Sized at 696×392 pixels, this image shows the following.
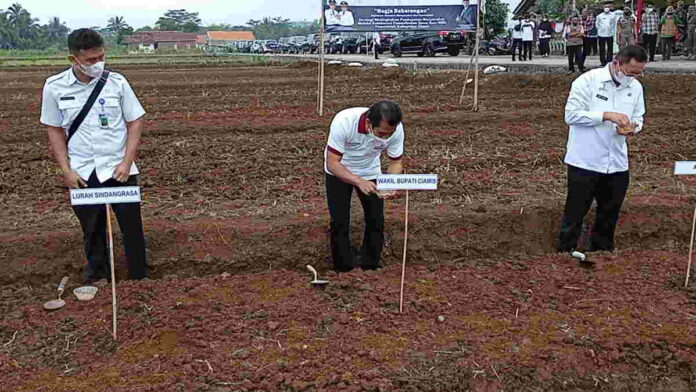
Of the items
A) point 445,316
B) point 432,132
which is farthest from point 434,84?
point 445,316

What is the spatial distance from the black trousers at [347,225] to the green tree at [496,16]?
35833mm

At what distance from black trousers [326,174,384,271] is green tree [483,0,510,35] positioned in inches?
1411

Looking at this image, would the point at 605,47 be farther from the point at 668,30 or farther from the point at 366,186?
the point at 366,186

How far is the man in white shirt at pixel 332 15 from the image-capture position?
12.0 m

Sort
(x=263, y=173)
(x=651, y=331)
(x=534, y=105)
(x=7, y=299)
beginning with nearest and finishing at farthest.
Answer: (x=651, y=331) → (x=7, y=299) → (x=263, y=173) → (x=534, y=105)

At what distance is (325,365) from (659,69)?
13960 millimetres

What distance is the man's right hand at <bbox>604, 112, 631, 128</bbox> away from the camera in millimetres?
4750

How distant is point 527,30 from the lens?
2148cm

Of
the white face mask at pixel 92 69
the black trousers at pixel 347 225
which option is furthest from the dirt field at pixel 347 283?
the white face mask at pixel 92 69

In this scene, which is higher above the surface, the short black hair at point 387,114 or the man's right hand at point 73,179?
the short black hair at point 387,114

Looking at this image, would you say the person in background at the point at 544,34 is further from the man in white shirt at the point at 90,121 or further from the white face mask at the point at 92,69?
the white face mask at the point at 92,69

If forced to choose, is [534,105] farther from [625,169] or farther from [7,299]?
[7,299]

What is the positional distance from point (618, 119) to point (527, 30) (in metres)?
17.8

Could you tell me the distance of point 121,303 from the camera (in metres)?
4.32
